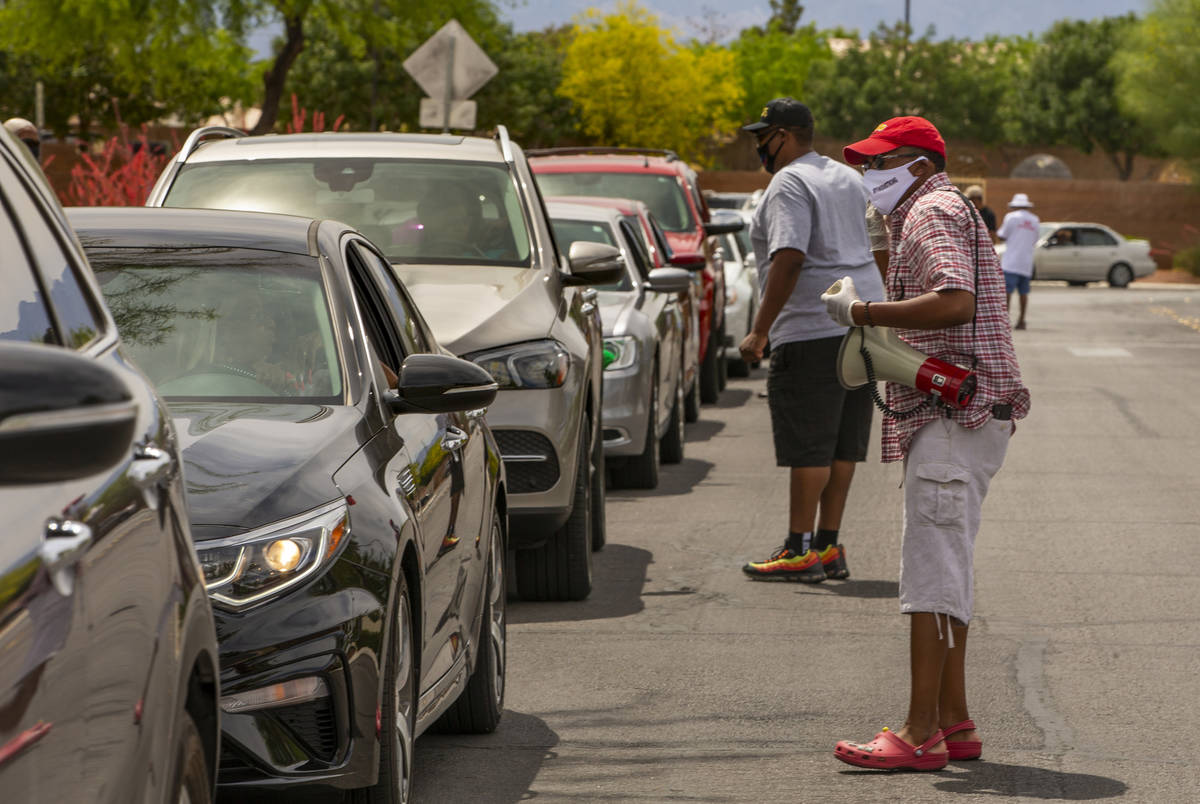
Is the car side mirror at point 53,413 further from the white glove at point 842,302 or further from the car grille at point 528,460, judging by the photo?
the car grille at point 528,460

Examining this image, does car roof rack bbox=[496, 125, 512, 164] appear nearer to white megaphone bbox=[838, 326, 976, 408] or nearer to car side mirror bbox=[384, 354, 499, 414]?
white megaphone bbox=[838, 326, 976, 408]

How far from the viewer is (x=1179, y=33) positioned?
61750mm

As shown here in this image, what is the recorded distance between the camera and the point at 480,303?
27.3ft

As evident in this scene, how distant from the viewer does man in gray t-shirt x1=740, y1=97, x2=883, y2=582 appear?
9000 mm

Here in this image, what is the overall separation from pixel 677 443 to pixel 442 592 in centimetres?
854

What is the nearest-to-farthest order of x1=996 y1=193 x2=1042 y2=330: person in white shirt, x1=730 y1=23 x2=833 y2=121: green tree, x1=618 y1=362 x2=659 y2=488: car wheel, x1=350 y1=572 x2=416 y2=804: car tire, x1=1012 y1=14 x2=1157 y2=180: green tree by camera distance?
x1=350 y1=572 x2=416 y2=804: car tire
x1=618 y1=362 x2=659 y2=488: car wheel
x1=996 y1=193 x2=1042 y2=330: person in white shirt
x1=1012 y1=14 x2=1157 y2=180: green tree
x1=730 y1=23 x2=833 y2=121: green tree

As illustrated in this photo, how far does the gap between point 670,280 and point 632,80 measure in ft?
184

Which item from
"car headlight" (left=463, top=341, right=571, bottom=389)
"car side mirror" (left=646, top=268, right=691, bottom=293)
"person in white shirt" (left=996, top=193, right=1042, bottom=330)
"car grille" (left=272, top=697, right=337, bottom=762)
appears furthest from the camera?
"person in white shirt" (left=996, top=193, right=1042, bottom=330)

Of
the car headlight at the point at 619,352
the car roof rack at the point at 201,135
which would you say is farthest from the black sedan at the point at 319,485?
the car headlight at the point at 619,352

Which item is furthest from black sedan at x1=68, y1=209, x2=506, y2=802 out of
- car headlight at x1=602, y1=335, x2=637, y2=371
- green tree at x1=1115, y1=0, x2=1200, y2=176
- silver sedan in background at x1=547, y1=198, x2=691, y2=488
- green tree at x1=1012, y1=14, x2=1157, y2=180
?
green tree at x1=1012, y1=14, x2=1157, y2=180

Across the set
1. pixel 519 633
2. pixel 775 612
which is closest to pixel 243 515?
pixel 519 633

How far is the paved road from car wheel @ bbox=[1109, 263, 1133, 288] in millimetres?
38895

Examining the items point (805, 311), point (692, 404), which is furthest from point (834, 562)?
point (692, 404)

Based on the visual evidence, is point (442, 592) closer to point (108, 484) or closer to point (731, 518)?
point (108, 484)
